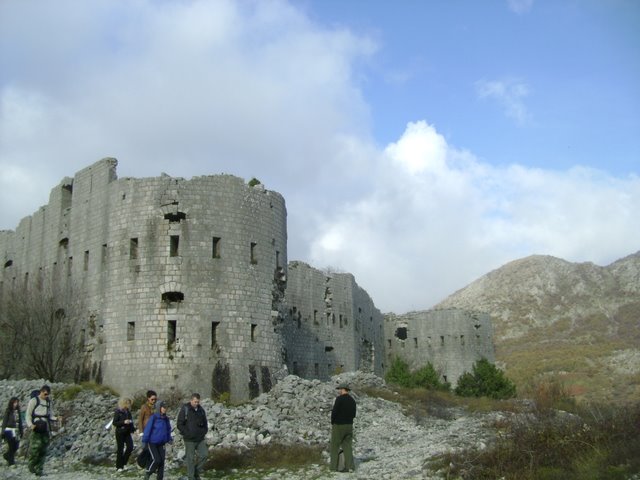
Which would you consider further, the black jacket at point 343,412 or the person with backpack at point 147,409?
the person with backpack at point 147,409

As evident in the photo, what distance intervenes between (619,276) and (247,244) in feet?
267

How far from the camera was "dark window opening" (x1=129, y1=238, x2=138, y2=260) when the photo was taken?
A: 2583 centimetres

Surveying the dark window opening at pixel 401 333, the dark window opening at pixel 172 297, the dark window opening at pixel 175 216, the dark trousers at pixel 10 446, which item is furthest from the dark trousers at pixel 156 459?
the dark window opening at pixel 401 333

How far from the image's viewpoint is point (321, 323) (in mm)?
44875

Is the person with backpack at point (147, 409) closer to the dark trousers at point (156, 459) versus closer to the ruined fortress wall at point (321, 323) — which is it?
the dark trousers at point (156, 459)

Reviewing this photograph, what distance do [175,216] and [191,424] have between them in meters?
13.0

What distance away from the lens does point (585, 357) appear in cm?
6631

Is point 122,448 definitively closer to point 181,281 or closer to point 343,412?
point 343,412

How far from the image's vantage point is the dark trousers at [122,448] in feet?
54.7

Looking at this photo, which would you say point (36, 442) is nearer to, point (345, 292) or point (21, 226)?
point (21, 226)

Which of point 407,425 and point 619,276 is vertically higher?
point 619,276

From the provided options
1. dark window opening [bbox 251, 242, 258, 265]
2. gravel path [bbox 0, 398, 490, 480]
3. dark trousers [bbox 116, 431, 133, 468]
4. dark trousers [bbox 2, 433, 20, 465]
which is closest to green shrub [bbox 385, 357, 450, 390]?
gravel path [bbox 0, 398, 490, 480]

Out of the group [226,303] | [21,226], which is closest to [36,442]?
[226,303]

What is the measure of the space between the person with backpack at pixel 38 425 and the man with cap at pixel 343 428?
624 cm
